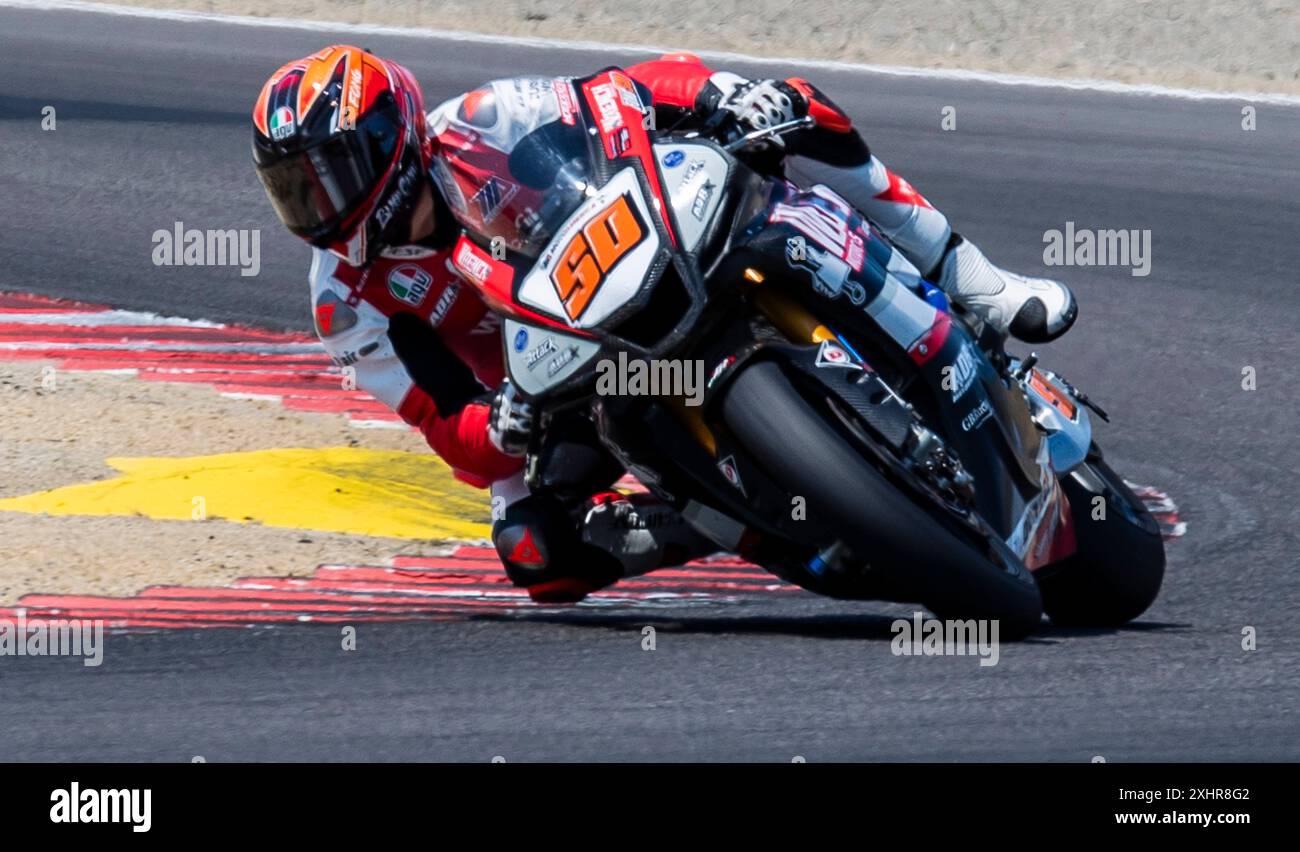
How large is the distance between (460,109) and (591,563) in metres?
1.29

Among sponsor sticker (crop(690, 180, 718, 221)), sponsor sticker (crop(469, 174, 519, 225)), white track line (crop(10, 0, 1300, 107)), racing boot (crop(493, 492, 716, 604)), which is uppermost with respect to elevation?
white track line (crop(10, 0, 1300, 107))

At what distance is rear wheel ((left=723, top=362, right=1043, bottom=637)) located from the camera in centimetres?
432

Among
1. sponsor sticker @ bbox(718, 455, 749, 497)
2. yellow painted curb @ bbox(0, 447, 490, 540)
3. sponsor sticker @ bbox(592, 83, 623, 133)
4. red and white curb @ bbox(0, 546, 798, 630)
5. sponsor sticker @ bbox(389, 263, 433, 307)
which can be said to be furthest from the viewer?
yellow painted curb @ bbox(0, 447, 490, 540)

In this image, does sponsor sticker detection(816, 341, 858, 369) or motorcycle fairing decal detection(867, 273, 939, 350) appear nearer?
sponsor sticker detection(816, 341, 858, 369)

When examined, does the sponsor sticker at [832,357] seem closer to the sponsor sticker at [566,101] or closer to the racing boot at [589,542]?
the sponsor sticker at [566,101]

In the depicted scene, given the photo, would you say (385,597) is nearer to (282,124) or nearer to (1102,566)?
(282,124)

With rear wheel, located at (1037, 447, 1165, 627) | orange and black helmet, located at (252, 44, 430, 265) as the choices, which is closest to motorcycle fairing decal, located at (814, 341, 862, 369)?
rear wheel, located at (1037, 447, 1165, 627)

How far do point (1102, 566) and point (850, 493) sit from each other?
134 centimetres

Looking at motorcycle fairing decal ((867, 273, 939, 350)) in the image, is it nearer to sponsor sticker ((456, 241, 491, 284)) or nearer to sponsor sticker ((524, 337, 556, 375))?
sponsor sticker ((524, 337, 556, 375))

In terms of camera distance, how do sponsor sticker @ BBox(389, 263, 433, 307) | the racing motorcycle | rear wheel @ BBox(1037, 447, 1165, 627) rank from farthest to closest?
sponsor sticker @ BBox(389, 263, 433, 307)
rear wheel @ BBox(1037, 447, 1165, 627)
the racing motorcycle

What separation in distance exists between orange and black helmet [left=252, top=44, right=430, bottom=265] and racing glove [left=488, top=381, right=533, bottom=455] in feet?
2.03

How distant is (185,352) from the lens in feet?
29.4

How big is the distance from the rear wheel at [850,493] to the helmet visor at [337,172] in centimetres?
128
